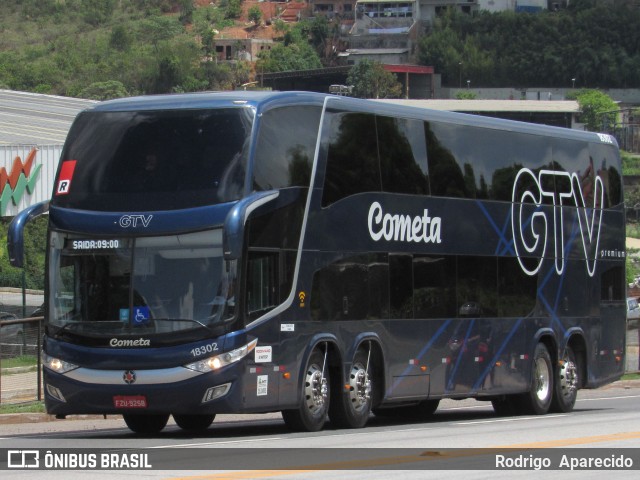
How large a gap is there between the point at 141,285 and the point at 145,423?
8.85ft

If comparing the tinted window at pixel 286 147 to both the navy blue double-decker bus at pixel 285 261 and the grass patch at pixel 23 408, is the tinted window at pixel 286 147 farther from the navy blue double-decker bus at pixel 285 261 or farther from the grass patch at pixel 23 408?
the grass patch at pixel 23 408

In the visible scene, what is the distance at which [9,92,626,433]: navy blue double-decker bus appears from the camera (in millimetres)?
17156

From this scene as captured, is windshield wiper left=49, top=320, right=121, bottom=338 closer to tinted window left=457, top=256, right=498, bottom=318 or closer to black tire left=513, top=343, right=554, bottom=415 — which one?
tinted window left=457, top=256, right=498, bottom=318

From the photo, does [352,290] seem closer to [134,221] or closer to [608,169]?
[134,221]

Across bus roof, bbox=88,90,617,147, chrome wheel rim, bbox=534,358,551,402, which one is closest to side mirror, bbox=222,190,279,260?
bus roof, bbox=88,90,617,147

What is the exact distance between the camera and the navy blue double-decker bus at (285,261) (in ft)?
56.3

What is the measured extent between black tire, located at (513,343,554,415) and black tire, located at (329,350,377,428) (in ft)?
16.4

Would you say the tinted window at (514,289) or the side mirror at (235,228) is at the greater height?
the side mirror at (235,228)

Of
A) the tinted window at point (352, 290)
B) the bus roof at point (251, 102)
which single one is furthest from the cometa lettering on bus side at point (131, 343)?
the bus roof at point (251, 102)

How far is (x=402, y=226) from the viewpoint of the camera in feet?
68.0

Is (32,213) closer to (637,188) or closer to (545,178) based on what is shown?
(545,178)

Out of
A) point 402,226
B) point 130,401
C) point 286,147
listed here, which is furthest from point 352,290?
point 130,401

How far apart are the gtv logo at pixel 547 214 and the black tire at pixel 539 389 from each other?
148 centimetres

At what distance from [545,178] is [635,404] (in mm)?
4914
